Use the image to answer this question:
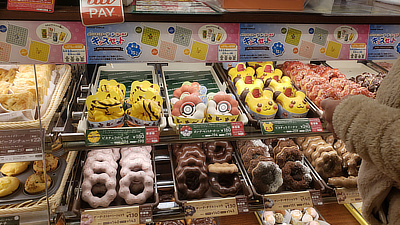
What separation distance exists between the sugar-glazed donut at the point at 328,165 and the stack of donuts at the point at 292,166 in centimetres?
11

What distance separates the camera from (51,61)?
1.42m

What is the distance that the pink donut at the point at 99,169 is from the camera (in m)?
1.84

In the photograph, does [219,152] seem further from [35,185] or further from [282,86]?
[35,185]

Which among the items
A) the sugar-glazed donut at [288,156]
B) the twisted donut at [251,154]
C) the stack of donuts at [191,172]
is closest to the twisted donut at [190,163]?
→ the stack of donuts at [191,172]

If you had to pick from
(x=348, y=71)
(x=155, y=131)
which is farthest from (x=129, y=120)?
(x=348, y=71)

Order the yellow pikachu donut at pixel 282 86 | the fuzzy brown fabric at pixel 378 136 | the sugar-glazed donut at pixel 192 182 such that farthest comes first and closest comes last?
the yellow pikachu donut at pixel 282 86 < the sugar-glazed donut at pixel 192 182 < the fuzzy brown fabric at pixel 378 136

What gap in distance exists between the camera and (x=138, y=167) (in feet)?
6.36

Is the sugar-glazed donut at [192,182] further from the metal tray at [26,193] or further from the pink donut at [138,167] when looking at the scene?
the metal tray at [26,193]

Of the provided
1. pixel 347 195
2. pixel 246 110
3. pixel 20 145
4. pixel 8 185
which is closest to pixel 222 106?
pixel 246 110

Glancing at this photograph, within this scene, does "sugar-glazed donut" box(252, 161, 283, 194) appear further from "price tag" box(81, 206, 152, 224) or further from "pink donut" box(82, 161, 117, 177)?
"pink donut" box(82, 161, 117, 177)

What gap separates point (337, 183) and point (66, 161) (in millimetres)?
1582

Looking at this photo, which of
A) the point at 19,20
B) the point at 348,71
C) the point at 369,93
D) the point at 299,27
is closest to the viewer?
the point at 19,20

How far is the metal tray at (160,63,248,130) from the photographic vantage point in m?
2.30

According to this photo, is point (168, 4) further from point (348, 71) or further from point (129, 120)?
point (348, 71)
